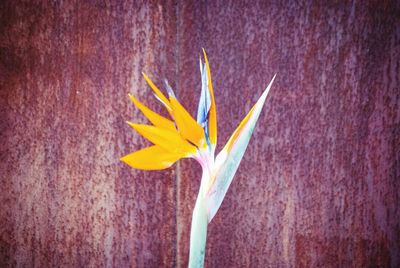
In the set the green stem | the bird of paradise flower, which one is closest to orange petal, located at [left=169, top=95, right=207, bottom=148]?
the bird of paradise flower

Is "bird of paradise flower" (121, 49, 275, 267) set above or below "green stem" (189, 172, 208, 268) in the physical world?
above

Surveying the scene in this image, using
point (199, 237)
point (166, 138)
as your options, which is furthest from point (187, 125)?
point (199, 237)

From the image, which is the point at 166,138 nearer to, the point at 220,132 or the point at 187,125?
the point at 187,125

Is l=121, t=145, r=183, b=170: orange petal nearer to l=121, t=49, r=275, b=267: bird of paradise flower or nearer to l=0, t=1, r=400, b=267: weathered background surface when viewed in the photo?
l=121, t=49, r=275, b=267: bird of paradise flower

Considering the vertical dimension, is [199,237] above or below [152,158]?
below

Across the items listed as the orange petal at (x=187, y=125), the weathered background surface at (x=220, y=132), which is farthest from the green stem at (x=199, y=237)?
the weathered background surface at (x=220, y=132)

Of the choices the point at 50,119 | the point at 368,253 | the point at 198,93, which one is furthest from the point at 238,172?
the point at 50,119

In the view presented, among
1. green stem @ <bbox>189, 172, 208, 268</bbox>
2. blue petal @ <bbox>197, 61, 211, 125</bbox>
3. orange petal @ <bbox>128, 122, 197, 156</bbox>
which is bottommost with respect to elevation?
green stem @ <bbox>189, 172, 208, 268</bbox>
